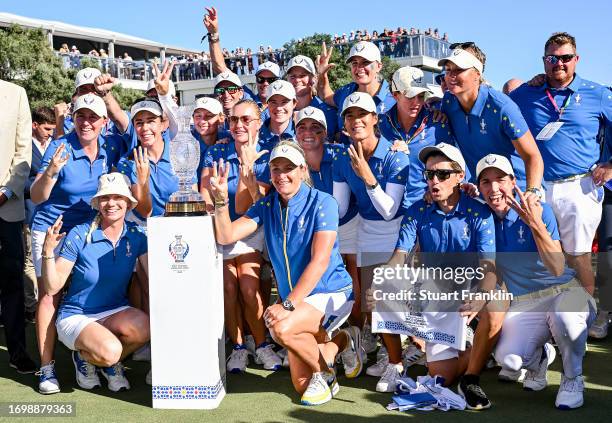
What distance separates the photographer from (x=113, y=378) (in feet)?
17.0

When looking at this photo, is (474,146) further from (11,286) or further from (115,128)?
(11,286)

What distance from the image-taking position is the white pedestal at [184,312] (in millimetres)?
4633

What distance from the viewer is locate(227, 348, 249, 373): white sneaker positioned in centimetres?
554

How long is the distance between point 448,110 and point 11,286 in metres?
3.68

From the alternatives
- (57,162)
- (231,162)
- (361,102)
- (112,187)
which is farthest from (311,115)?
(57,162)

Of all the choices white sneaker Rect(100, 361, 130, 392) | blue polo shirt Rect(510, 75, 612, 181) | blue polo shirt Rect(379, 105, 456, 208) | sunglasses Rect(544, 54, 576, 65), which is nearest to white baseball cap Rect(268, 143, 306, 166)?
blue polo shirt Rect(379, 105, 456, 208)

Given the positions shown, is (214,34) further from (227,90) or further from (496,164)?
(496,164)

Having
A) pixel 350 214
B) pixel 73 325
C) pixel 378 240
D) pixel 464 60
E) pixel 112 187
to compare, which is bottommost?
pixel 73 325

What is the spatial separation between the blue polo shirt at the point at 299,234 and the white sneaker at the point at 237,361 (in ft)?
2.83

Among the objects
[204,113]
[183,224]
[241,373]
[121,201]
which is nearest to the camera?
[183,224]

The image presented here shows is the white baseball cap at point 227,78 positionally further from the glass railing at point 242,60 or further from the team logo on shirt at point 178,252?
the glass railing at point 242,60

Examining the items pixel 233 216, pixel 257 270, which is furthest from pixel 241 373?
pixel 233 216

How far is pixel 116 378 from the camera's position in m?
5.19

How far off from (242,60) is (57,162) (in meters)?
25.3
